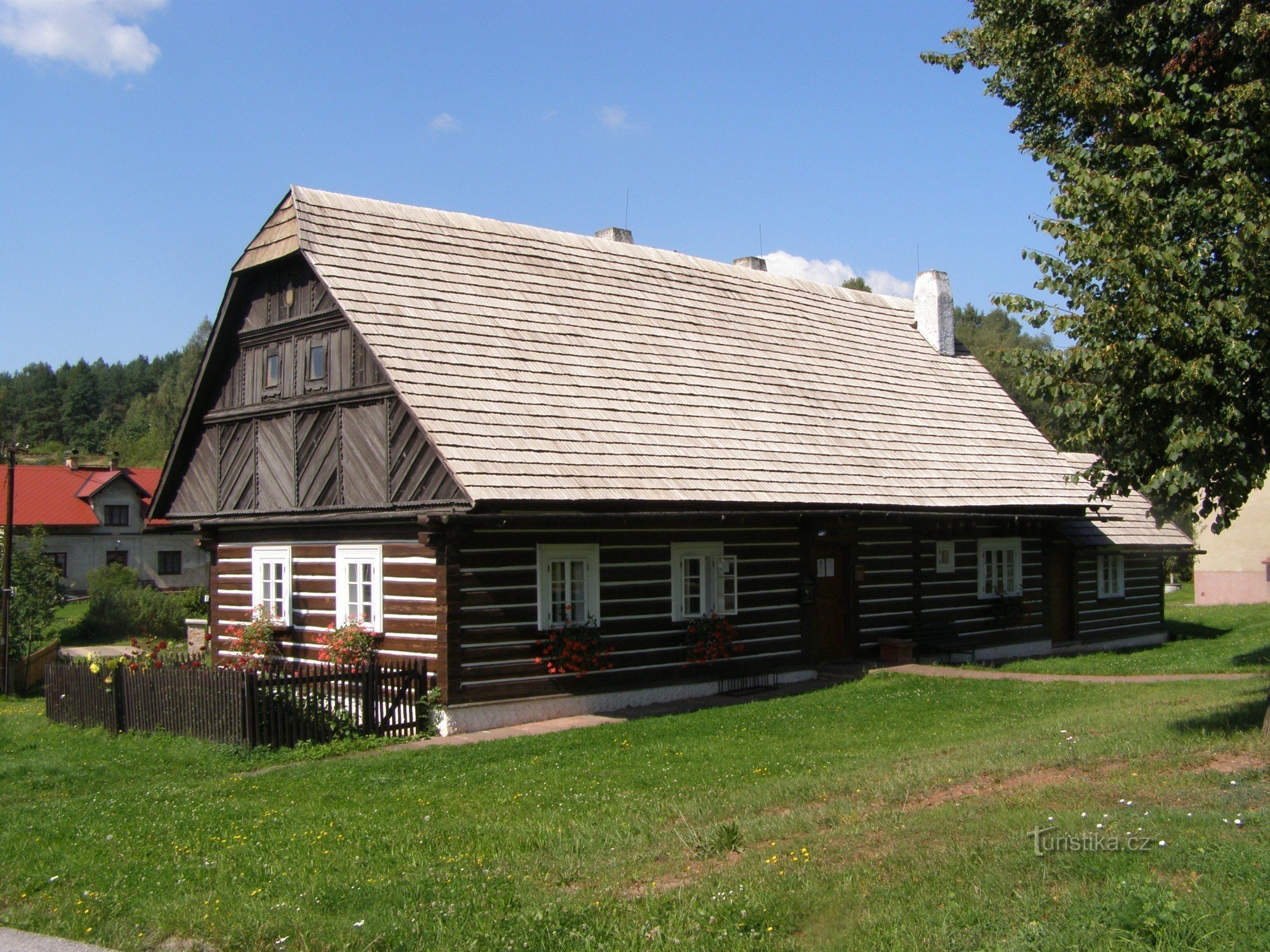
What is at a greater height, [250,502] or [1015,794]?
[250,502]

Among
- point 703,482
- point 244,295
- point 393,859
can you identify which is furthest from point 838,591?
point 393,859

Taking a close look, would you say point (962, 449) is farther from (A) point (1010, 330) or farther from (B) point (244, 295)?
(A) point (1010, 330)

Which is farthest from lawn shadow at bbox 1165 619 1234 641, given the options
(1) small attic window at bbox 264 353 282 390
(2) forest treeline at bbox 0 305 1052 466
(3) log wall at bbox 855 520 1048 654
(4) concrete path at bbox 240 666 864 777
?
(2) forest treeline at bbox 0 305 1052 466

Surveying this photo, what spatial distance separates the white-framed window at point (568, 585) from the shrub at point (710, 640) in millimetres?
1931

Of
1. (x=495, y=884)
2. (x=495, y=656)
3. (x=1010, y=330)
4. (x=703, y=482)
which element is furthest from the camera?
(x=1010, y=330)

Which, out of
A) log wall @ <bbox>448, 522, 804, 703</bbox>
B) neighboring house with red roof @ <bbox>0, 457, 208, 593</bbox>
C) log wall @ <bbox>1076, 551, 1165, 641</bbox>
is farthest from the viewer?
neighboring house with red roof @ <bbox>0, 457, 208, 593</bbox>

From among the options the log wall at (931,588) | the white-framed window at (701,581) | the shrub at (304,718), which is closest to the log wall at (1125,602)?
the log wall at (931,588)

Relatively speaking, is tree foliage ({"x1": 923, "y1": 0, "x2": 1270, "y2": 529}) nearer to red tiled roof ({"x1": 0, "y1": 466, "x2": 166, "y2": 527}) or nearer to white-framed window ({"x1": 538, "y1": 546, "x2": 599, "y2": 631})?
white-framed window ({"x1": 538, "y1": 546, "x2": 599, "y2": 631})

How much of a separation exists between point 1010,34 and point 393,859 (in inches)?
398

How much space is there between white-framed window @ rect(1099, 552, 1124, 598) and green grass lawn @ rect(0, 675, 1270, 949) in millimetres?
13369

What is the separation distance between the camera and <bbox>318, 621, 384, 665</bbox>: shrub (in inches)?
629

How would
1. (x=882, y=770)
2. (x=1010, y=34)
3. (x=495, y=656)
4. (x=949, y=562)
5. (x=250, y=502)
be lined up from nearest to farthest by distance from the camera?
(x=882, y=770), (x=1010, y=34), (x=495, y=656), (x=250, y=502), (x=949, y=562)

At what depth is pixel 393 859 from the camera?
8320 millimetres

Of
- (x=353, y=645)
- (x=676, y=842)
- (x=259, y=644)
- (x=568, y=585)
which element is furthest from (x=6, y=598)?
(x=676, y=842)
